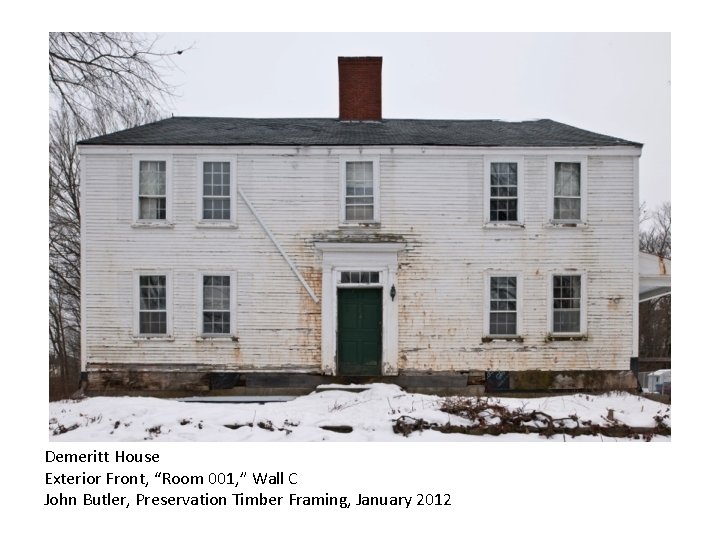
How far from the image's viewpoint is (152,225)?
13.9 metres

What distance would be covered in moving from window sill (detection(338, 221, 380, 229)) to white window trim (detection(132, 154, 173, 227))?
380 centimetres

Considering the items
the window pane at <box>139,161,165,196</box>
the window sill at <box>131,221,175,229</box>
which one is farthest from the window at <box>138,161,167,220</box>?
the window sill at <box>131,221,175,229</box>

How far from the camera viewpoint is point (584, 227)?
45.5 feet

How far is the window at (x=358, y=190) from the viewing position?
46.0 ft

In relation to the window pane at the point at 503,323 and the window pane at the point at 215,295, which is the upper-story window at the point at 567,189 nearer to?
the window pane at the point at 503,323

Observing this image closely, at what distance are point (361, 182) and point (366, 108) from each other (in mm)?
3089

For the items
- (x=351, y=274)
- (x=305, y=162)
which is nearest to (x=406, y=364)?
(x=351, y=274)

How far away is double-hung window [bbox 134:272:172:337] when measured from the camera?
13.9 meters

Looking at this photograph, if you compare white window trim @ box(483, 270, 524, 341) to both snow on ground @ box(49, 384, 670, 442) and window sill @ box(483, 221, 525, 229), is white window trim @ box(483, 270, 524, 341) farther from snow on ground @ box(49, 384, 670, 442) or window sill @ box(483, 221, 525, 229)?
snow on ground @ box(49, 384, 670, 442)

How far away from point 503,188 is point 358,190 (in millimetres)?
3216

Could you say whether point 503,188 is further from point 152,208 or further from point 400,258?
point 152,208

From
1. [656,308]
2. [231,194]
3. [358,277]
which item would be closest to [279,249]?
[231,194]
